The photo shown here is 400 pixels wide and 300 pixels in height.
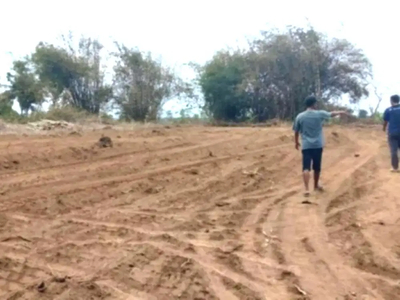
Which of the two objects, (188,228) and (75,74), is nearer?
(188,228)

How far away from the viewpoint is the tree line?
35.0m

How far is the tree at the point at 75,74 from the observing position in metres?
37.2

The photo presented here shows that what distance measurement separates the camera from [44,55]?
37188mm

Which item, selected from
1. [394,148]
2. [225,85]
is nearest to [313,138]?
[394,148]

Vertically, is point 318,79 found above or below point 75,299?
above

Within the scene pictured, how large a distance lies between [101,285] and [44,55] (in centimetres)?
3301

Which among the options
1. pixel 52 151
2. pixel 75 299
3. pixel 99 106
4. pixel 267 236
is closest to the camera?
pixel 75 299

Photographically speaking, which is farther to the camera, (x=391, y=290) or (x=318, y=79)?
(x=318, y=79)

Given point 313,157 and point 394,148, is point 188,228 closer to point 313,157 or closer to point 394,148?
point 313,157

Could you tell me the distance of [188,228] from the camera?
26.6 ft

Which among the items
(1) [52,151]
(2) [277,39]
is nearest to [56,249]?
(1) [52,151]

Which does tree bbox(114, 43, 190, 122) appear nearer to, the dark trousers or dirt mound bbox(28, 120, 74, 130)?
dirt mound bbox(28, 120, 74, 130)

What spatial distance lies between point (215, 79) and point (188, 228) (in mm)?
29321

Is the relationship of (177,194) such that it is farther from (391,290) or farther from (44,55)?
(44,55)
